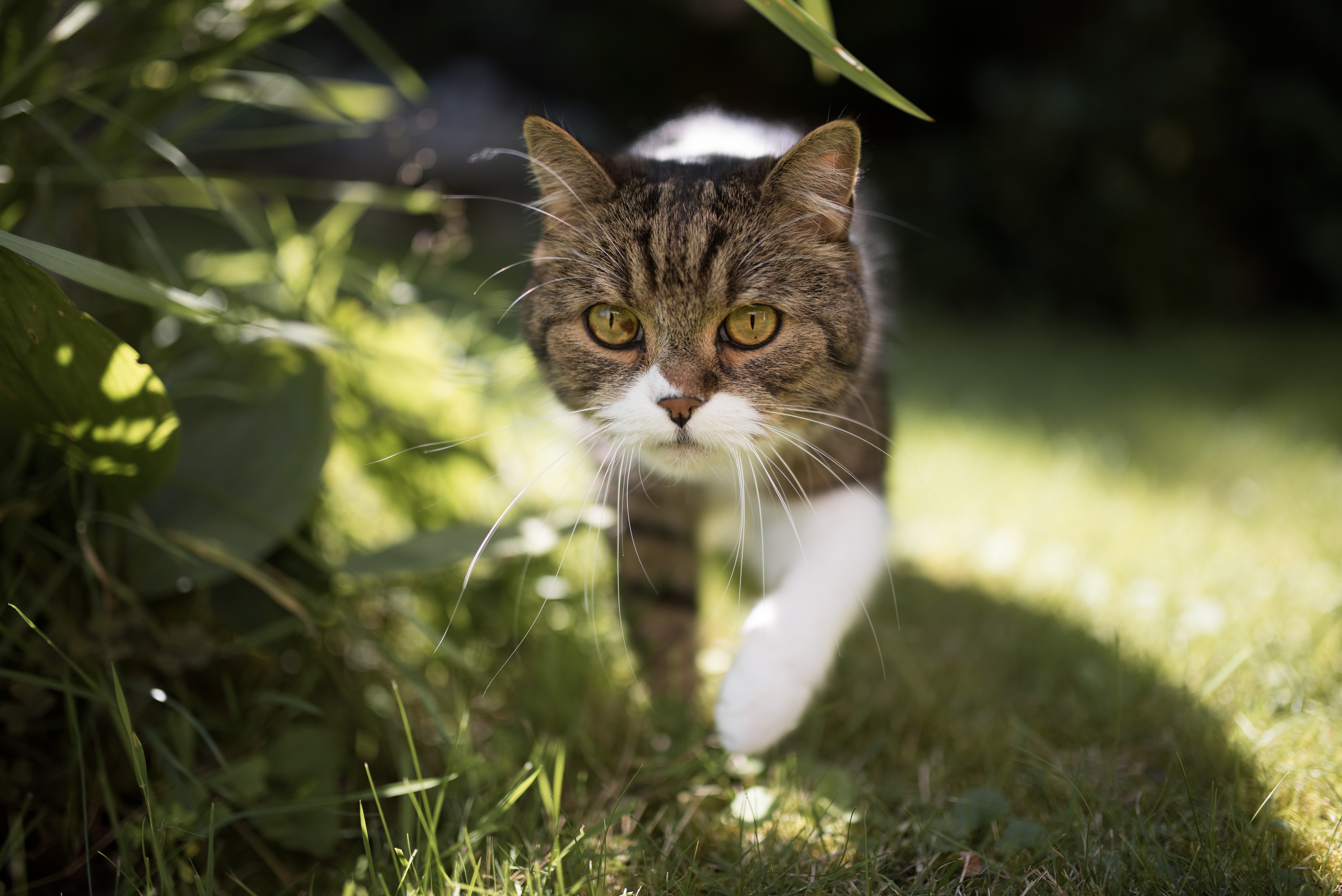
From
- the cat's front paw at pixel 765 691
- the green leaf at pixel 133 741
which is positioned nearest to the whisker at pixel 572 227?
the cat's front paw at pixel 765 691

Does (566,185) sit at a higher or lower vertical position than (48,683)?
higher

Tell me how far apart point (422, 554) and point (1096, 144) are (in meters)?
3.48

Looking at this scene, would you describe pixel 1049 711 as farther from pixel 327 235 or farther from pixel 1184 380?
pixel 1184 380

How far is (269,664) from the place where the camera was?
47.6 inches

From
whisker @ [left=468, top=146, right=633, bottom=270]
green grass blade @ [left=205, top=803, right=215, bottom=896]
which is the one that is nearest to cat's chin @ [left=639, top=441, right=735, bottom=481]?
whisker @ [left=468, top=146, right=633, bottom=270]

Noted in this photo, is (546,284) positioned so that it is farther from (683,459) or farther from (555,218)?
(683,459)

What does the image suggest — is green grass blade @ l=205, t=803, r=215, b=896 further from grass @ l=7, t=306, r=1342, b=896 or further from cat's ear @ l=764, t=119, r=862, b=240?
cat's ear @ l=764, t=119, r=862, b=240

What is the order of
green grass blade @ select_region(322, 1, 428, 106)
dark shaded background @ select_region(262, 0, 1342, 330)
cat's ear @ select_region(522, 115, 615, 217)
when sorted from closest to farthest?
cat's ear @ select_region(522, 115, 615, 217)
green grass blade @ select_region(322, 1, 428, 106)
dark shaded background @ select_region(262, 0, 1342, 330)

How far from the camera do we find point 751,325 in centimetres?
107

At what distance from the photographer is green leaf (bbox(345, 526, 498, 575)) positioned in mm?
1126

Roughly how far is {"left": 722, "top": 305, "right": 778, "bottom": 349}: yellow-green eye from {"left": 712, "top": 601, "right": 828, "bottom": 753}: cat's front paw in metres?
0.37

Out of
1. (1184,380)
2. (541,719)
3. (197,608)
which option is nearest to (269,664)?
(197,608)

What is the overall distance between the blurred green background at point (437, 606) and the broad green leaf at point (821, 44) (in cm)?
33

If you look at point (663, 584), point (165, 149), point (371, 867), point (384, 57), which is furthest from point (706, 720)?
point (384, 57)
